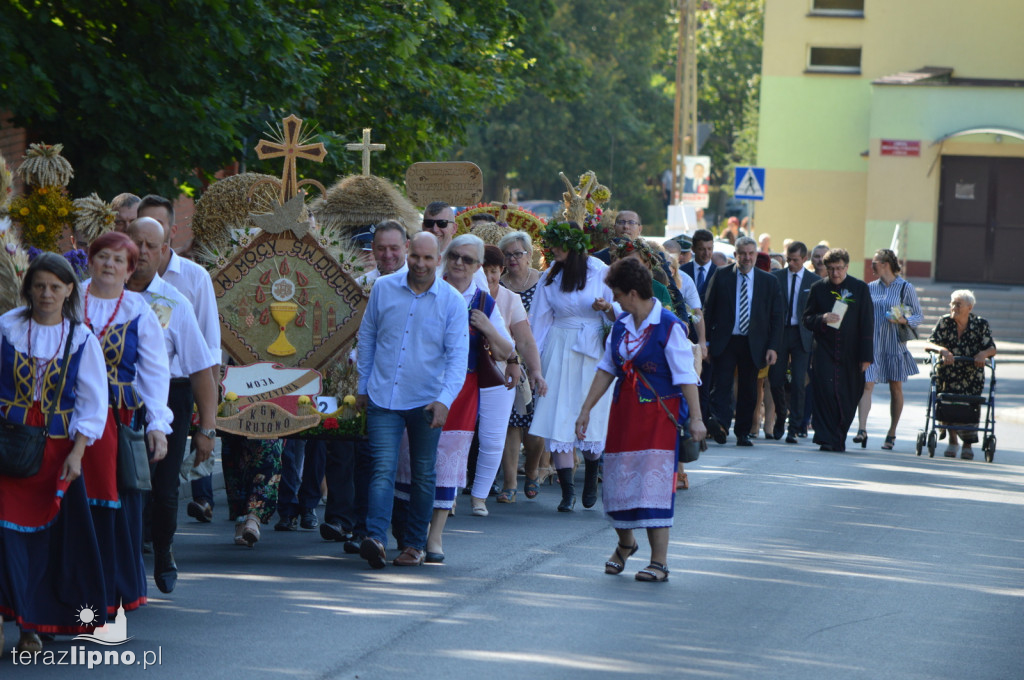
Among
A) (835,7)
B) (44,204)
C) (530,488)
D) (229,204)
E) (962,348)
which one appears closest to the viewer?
(44,204)

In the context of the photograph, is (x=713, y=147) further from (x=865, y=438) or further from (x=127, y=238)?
(x=127, y=238)

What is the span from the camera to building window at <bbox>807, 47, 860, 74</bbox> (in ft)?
136

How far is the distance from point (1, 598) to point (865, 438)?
471 inches

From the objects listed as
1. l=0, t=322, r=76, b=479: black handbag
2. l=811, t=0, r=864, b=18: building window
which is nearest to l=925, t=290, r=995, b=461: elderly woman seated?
l=0, t=322, r=76, b=479: black handbag

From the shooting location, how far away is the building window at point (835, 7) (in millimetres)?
41062

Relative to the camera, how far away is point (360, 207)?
11.3m

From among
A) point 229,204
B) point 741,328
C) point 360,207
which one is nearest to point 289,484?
point 229,204

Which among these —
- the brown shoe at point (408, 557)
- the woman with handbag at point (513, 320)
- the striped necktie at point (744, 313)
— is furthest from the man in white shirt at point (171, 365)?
the striped necktie at point (744, 313)

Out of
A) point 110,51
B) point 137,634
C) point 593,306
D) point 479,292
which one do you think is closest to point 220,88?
point 110,51

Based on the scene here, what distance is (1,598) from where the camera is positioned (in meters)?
6.60

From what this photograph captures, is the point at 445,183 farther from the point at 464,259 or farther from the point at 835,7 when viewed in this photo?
the point at 835,7

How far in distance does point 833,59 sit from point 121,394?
36.9 meters

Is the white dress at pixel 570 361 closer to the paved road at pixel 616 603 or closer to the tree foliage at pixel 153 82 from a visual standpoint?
the paved road at pixel 616 603

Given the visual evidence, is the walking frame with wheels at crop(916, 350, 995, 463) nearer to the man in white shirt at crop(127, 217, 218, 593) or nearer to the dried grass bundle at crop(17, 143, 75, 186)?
the dried grass bundle at crop(17, 143, 75, 186)
